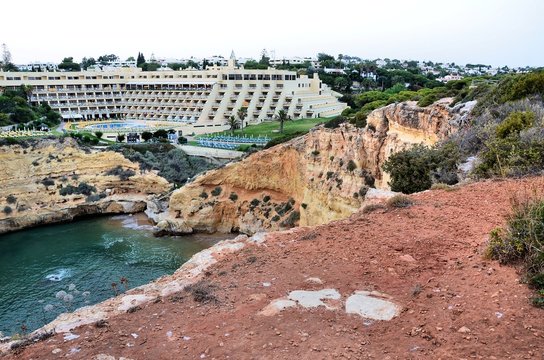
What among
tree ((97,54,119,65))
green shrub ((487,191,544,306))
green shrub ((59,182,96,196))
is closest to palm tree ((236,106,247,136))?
green shrub ((59,182,96,196))

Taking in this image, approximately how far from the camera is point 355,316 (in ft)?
25.4

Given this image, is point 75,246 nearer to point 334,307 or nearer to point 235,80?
point 334,307

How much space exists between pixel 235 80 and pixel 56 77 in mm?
36340

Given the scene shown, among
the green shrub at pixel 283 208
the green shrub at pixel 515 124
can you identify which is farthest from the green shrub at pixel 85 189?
the green shrub at pixel 515 124

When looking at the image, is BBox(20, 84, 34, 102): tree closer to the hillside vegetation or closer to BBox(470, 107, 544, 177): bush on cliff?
the hillside vegetation

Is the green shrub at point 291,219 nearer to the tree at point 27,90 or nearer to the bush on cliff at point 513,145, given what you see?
the bush on cliff at point 513,145

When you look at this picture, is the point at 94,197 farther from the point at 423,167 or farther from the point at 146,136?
the point at 423,167

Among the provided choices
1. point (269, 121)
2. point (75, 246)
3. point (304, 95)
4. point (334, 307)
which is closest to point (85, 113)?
point (269, 121)

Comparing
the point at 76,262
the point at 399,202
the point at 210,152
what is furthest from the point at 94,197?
the point at 399,202

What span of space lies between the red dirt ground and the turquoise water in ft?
60.8

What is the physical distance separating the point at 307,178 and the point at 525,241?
28.9 metres

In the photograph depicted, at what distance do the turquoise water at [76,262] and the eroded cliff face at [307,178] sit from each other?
306 cm

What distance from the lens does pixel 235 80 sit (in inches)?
3233

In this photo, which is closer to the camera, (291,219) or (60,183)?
(291,219)
